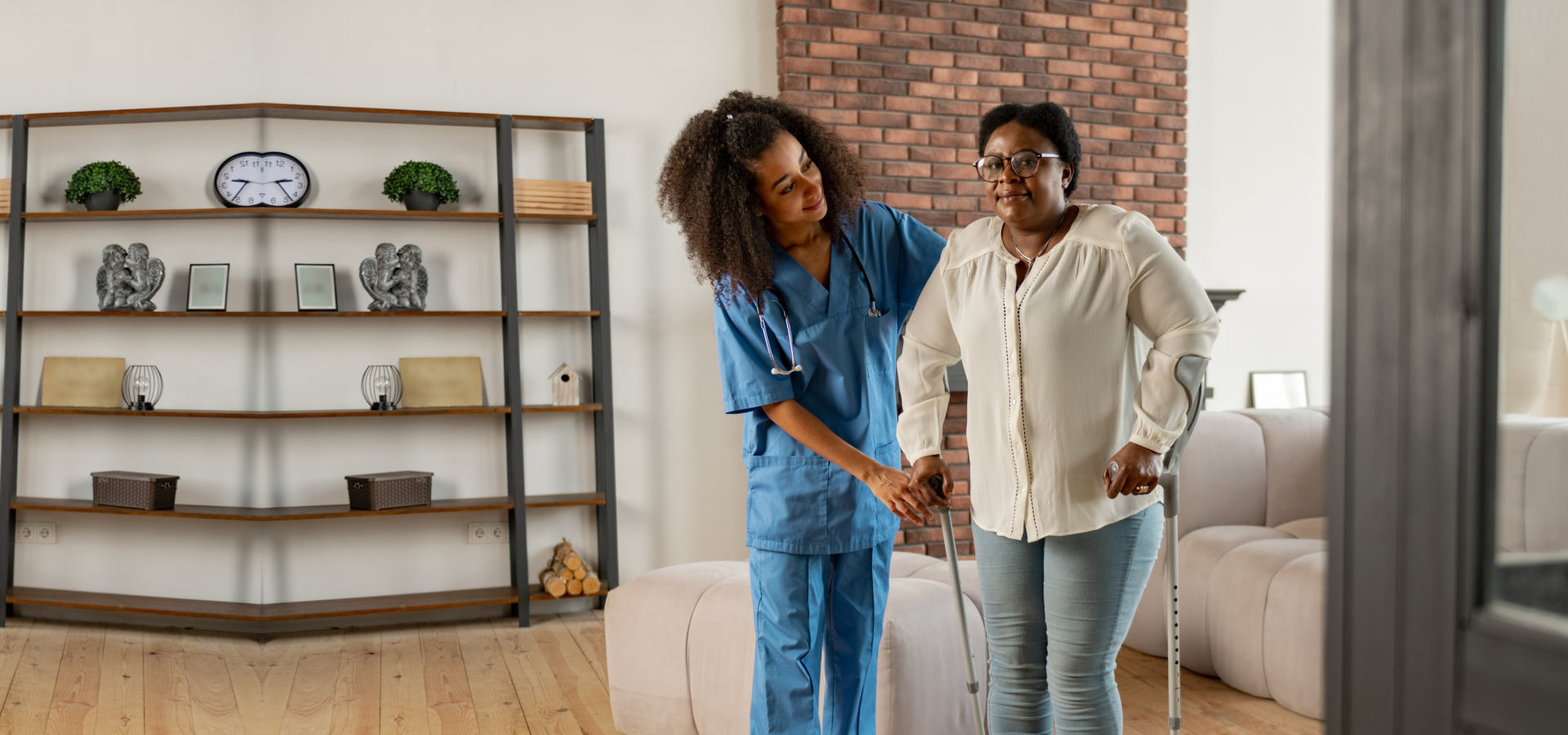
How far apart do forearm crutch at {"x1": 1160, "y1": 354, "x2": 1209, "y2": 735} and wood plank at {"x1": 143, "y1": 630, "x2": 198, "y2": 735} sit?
2507 mm

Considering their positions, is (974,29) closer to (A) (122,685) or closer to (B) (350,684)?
(B) (350,684)

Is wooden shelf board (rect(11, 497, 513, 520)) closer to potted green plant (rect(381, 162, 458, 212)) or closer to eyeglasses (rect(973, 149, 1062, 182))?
potted green plant (rect(381, 162, 458, 212))

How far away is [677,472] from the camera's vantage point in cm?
449

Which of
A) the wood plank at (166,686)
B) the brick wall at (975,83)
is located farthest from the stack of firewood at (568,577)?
the brick wall at (975,83)

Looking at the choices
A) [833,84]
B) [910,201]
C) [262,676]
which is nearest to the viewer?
[262,676]

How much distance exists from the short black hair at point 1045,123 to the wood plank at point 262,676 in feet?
8.08

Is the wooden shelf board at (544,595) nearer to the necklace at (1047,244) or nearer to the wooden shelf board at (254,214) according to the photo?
the wooden shelf board at (254,214)

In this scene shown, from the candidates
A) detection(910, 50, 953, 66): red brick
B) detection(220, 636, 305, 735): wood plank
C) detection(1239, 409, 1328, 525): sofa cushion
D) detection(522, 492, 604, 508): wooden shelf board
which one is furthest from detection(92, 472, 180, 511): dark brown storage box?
detection(1239, 409, 1328, 525): sofa cushion

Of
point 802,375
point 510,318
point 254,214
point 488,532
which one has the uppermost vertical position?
point 254,214

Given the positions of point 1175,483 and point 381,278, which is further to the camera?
point 381,278

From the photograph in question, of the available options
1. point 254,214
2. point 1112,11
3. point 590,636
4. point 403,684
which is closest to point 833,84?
point 1112,11

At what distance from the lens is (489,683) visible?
330 cm

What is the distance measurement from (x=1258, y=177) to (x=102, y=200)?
4.94 meters

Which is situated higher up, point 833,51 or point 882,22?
point 882,22
